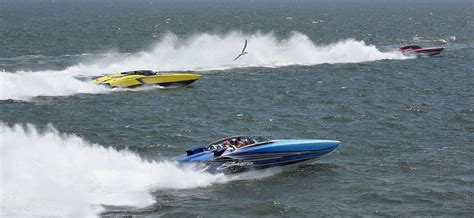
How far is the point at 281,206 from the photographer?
80.9 feet

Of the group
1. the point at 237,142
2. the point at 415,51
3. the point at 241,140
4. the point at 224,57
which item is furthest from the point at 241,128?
the point at 415,51

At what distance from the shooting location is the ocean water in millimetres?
24422

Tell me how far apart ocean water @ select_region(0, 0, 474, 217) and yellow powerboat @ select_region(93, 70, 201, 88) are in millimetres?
697

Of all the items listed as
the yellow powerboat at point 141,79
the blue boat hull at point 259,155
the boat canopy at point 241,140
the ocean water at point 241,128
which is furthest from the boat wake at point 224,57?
the blue boat hull at point 259,155

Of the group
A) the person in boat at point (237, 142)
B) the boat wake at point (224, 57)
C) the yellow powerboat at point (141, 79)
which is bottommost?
the person in boat at point (237, 142)

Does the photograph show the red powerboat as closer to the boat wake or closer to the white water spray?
the boat wake

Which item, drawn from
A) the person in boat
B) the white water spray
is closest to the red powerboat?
the person in boat

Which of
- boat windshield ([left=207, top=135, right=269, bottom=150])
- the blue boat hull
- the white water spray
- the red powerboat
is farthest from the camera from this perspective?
the red powerboat

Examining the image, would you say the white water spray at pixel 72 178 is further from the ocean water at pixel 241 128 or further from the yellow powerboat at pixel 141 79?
the yellow powerboat at pixel 141 79

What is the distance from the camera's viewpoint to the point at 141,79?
49781 millimetres

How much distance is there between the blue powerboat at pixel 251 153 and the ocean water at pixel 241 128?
19.0 inches

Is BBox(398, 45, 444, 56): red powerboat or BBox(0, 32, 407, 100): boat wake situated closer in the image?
BBox(0, 32, 407, 100): boat wake

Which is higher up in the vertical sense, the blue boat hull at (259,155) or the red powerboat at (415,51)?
the red powerboat at (415,51)

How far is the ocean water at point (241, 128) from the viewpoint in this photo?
24422mm
